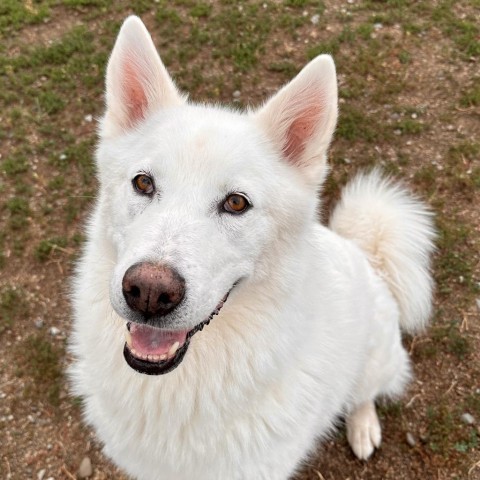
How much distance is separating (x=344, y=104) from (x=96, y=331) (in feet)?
12.9

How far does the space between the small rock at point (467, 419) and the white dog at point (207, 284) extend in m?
1.44

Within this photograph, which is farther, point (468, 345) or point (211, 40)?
point (211, 40)

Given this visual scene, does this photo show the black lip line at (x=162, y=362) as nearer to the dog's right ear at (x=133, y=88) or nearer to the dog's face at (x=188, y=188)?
the dog's face at (x=188, y=188)

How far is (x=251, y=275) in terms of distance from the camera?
2.24 m

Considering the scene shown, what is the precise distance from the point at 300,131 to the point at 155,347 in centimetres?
122

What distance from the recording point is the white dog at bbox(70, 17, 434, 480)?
6.69 feet

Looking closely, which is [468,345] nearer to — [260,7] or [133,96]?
[133,96]

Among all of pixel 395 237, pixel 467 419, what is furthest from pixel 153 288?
pixel 467 419

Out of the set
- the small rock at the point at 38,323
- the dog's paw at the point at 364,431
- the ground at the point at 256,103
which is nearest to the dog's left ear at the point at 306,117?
the dog's paw at the point at 364,431

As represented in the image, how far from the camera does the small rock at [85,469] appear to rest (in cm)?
356

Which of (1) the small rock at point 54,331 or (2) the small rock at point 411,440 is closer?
(2) the small rock at point 411,440

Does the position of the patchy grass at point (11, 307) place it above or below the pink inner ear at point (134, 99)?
below

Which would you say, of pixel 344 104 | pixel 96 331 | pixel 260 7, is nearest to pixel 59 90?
pixel 260 7

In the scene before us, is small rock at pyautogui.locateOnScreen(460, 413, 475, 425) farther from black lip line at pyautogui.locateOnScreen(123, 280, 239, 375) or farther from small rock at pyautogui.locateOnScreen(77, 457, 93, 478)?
small rock at pyautogui.locateOnScreen(77, 457, 93, 478)
